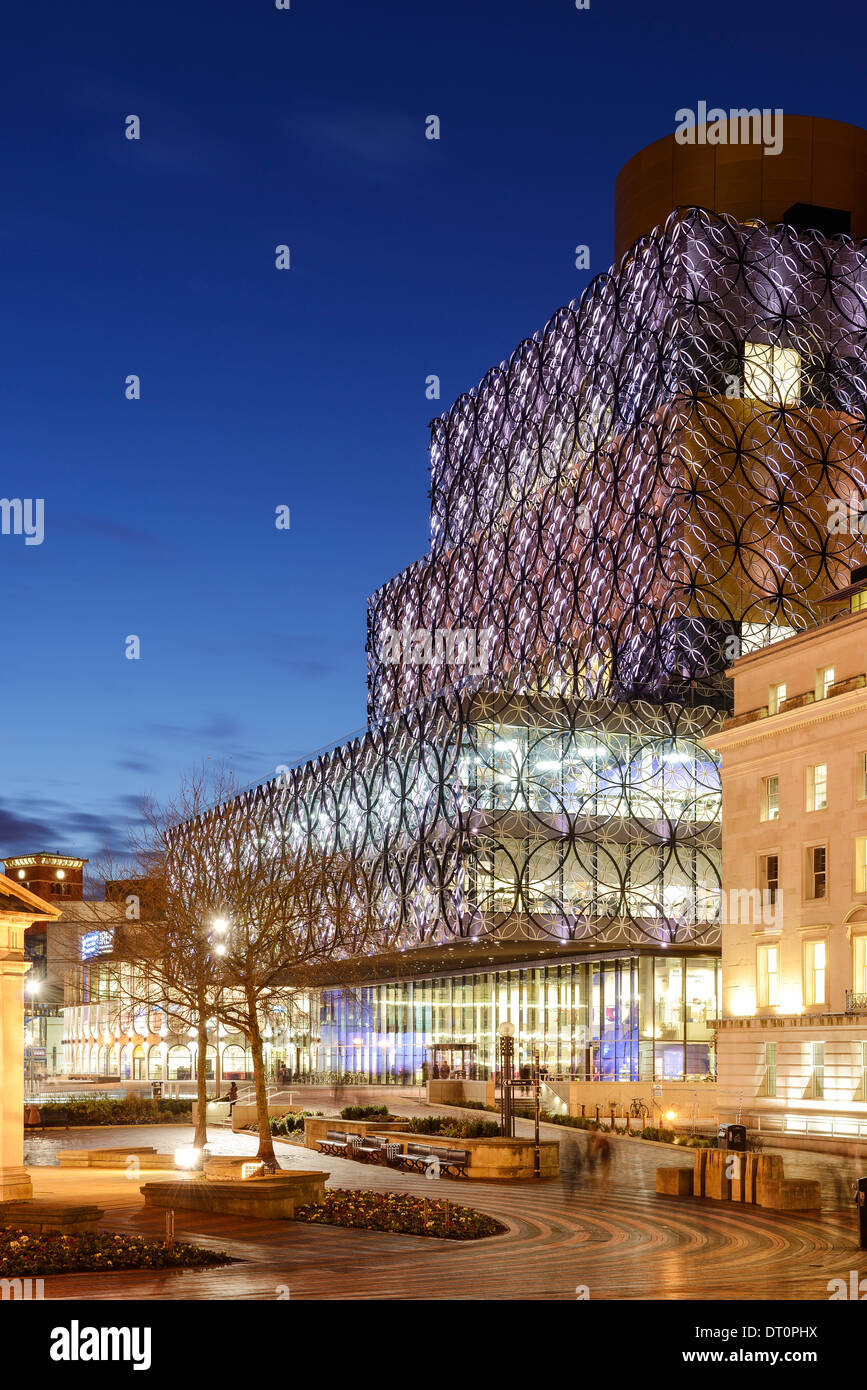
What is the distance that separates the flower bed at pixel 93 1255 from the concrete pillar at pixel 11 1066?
286 inches

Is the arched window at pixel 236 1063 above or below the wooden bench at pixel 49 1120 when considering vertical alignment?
below

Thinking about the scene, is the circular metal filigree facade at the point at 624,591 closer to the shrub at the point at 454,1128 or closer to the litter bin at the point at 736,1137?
the shrub at the point at 454,1128

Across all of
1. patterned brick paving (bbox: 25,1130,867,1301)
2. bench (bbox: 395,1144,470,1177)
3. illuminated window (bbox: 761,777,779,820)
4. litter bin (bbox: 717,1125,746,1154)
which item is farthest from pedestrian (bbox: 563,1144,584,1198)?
illuminated window (bbox: 761,777,779,820)

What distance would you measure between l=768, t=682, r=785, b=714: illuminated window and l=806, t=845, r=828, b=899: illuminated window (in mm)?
6100

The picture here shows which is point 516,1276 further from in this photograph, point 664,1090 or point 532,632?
point 532,632

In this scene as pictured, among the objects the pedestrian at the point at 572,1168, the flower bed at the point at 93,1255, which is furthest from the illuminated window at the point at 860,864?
the flower bed at the point at 93,1255

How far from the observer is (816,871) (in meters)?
58.4

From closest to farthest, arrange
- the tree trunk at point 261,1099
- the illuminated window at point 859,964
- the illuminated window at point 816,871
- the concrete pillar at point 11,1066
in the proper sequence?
the concrete pillar at point 11,1066 → the tree trunk at point 261,1099 → the illuminated window at point 859,964 → the illuminated window at point 816,871

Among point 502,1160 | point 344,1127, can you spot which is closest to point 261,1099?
point 502,1160

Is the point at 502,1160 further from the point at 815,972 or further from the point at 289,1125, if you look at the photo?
the point at 815,972

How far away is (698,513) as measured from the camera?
96500 millimetres

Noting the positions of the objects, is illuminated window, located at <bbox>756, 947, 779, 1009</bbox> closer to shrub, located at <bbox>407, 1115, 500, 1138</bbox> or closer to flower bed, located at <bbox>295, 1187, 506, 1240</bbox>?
shrub, located at <bbox>407, 1115, 500, 1138</bbox>

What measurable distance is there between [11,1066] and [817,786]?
3591 cm

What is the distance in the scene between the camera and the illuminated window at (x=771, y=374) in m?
101
